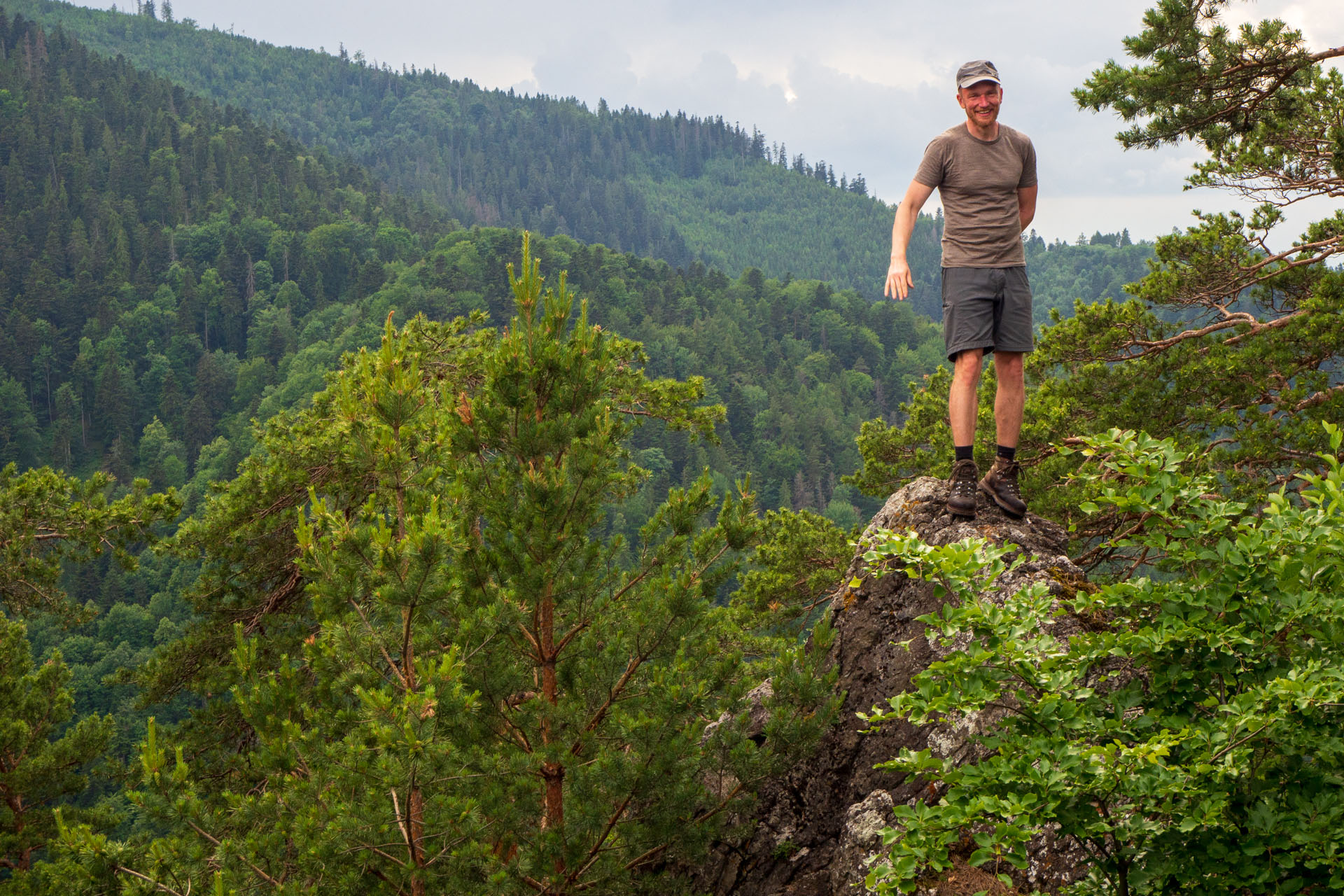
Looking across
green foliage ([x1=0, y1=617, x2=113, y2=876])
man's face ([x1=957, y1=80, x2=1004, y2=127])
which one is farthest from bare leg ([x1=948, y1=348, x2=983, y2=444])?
green foliage ([x1=0, y1=617, x2=113, y2=876])

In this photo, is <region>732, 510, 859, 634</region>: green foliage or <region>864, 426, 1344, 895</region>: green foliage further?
<region>732, 510, 859, 634</region>: green foliage

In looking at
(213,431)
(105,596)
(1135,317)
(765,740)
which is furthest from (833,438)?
(765,740)

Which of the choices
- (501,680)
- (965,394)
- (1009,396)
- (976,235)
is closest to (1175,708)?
(965,394)

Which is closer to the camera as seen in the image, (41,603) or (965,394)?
(965,394)

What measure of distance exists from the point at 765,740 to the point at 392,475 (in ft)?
8.88

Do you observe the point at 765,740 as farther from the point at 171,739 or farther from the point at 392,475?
the point at 171,739

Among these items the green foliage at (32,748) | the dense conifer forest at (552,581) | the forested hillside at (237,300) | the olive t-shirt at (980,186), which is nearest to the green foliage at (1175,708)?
the dense conifer forest at (552,581)

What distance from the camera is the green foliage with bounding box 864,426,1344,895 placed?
2.80 metres

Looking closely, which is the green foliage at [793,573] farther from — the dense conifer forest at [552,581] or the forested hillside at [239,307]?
the forested hillside at [239,307]

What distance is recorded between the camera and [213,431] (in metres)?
99.8

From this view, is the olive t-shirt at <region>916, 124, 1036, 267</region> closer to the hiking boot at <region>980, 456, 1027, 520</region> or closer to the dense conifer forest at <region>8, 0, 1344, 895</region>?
the hiking boot at <region>980, 456, 1027, 520</region>

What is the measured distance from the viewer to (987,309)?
18.2 ft

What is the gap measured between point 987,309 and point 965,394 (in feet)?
1.47

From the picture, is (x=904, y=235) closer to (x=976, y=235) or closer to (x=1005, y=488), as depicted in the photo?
(x=976, y=235)
